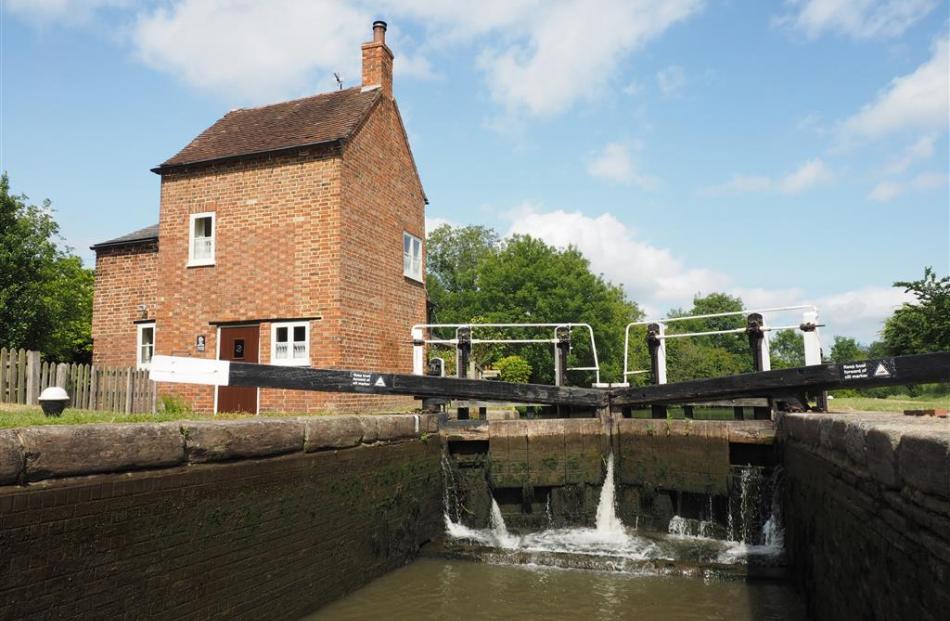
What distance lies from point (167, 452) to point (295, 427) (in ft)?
5.19

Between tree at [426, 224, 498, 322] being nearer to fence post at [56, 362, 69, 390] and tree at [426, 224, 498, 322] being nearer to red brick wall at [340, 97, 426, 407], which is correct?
red brick wall at [340, 97, 426, 407]

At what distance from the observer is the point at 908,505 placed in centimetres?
292

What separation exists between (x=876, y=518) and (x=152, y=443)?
447 centimetres

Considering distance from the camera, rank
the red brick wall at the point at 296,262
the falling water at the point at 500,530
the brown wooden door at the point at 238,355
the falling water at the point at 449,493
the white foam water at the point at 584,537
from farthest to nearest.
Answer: the brown wooden door at the point at 238,355 < the red brick wall at the point at 296,262 < the falling water at the point at 449,493 < the falling water at the point at 500,530 < the white foam water at the point at 584,537

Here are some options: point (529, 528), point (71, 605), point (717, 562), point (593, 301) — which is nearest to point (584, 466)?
point (529, 528)

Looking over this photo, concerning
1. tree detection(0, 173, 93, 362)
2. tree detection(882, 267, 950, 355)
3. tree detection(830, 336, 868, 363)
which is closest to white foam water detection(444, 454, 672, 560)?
tree detection(882, 267, 950, 355)

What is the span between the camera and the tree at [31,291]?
2567cm

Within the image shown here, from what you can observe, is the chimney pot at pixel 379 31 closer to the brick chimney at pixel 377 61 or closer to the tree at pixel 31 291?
the brick chimney at pixel 377 61

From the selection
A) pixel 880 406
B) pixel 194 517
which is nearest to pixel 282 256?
pixel 194 517

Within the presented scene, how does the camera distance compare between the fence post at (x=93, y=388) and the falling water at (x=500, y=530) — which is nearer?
the falling water at (x=500, y=530)

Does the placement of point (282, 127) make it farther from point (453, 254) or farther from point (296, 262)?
point (453, 254)

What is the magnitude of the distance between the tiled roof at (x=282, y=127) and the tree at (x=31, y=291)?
15036mm

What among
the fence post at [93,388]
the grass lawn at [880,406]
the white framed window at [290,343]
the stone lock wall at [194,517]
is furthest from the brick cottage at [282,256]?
the grass lawn at [880,406]

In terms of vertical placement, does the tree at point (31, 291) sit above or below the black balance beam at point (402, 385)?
above
